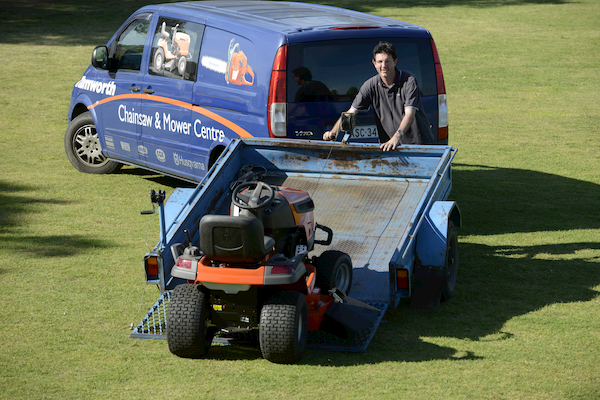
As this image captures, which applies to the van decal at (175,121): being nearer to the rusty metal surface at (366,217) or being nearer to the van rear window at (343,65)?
the van rear window at (343,65)

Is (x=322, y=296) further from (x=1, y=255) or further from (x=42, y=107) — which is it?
(x=42, y=107)

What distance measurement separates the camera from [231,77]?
25.5ft

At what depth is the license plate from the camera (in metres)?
7.56

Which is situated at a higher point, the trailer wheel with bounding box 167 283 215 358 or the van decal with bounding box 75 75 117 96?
the van decal with bounding box 75 75 117 96

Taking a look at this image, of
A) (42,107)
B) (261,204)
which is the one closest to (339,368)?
(261,204)

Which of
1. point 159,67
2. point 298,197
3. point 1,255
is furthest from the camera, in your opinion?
point 159,67

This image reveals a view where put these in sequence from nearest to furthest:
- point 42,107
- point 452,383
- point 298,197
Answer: point 452,383 → point 298,197 → point 42,107

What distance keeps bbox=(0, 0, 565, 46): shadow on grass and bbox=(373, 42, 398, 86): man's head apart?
1837 centimetres

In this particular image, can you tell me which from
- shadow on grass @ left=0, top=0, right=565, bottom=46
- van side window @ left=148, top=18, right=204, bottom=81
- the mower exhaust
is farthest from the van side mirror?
shadow on grass @ left=0, top=0, right=565, bottom=46

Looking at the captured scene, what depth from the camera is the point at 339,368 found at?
4.79 m

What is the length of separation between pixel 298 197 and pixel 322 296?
2.47 feet

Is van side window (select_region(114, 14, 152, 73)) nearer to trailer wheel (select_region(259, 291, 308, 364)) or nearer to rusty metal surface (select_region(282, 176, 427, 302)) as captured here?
rusty metal surface (select_region(282, 176, 427, 302))

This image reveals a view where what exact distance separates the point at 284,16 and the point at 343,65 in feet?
3.30

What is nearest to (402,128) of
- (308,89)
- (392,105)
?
(392,105)
